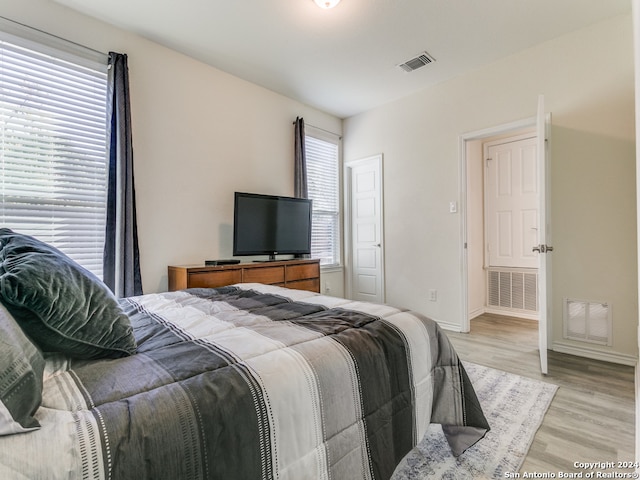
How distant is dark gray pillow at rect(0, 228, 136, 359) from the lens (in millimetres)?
766

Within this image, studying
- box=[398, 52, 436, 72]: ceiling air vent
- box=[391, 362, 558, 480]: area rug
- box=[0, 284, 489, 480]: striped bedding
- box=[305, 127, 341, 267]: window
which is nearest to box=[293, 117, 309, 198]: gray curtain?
box=[305, 127, 341, 267]: window

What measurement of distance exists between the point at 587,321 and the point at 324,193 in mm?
3242

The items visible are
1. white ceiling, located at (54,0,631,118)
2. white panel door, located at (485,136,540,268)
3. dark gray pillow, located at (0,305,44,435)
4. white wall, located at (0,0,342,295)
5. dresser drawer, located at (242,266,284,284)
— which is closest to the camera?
dark gray pillow, located at (0,305,44,435)

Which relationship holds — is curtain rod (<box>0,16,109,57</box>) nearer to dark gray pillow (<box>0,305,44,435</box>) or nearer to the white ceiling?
the white ceiling

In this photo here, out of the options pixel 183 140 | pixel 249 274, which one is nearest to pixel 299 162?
pixel 183 140

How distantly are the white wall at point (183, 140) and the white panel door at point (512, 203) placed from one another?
3.01 metres

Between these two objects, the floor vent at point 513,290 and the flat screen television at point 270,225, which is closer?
the flat screen television at point 270,225

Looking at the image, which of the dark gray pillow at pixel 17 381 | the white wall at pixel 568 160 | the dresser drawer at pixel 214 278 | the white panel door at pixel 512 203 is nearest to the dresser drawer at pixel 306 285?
the dresser drawer at pixel 214 278

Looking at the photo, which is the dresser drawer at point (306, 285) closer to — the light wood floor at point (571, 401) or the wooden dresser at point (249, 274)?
the wooden dresser at point (249, 274)

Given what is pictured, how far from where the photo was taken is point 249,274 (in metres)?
3.12

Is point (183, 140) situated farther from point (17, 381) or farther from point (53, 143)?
point (17, 381)

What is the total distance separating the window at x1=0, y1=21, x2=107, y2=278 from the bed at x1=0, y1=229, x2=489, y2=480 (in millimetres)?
1701

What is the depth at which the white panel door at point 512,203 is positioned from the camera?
4062mm

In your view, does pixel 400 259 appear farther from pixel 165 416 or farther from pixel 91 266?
pixel 165 416
